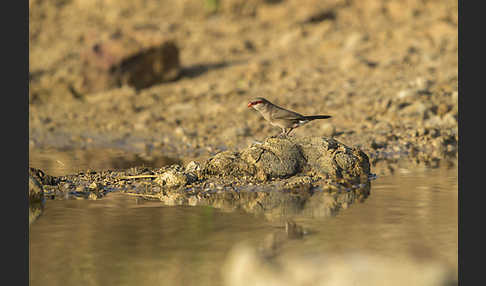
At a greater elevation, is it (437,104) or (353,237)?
(437,104)

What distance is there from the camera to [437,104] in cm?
1239

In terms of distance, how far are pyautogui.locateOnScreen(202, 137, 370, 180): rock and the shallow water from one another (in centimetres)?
72

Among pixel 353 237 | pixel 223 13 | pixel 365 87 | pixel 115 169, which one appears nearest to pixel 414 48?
pixel 365 87

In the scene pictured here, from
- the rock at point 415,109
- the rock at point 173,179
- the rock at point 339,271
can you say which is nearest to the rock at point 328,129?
the rock at point 415,109

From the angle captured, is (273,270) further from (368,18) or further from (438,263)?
(368,18)

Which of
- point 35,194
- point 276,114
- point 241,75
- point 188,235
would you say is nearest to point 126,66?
point 241,75

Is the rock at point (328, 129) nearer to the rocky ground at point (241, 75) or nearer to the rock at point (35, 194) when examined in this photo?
the rocky ground at point (241, 75)

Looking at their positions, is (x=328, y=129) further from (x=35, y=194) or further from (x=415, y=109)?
(x=35, y=194)

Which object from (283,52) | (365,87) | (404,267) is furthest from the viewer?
(283,52)

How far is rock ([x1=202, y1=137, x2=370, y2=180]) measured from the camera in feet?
27.4

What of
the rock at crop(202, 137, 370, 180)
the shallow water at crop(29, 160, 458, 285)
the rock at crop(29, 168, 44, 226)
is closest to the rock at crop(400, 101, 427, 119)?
the rock at crop(202, 137, 370, 180)

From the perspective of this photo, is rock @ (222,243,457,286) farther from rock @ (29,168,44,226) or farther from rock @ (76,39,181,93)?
rock @ (76,39,181,93)

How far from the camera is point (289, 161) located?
8.39m

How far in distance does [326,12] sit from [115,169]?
9.20m
